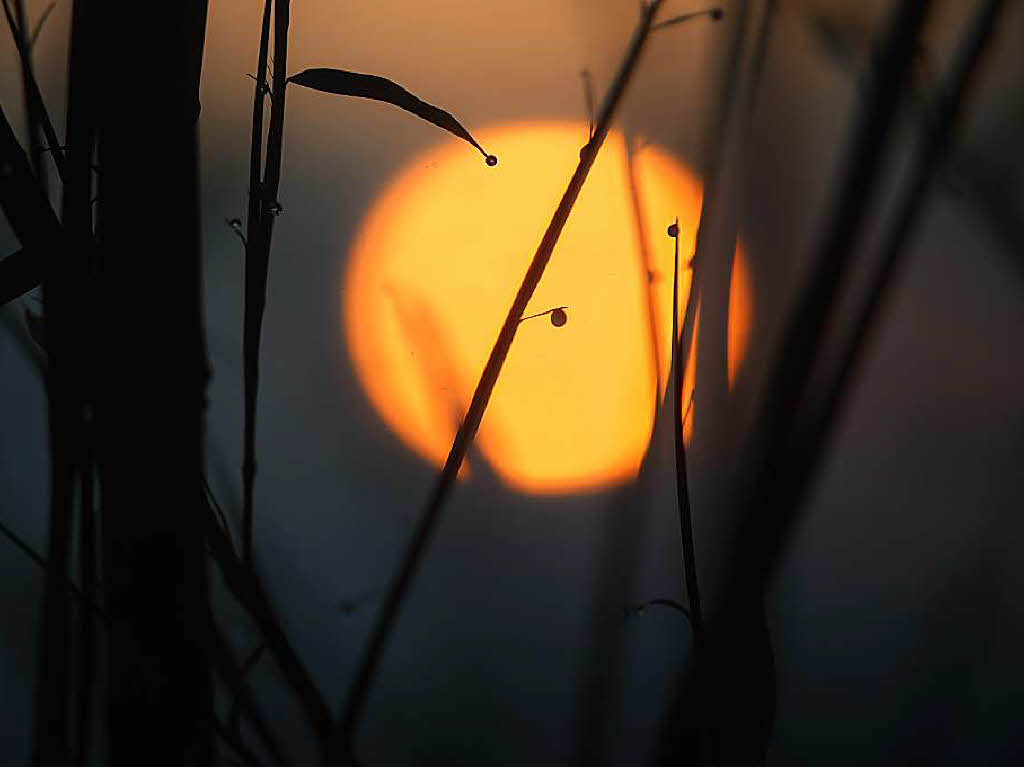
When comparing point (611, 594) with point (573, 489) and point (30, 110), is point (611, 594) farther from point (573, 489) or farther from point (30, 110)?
point (30, 110)

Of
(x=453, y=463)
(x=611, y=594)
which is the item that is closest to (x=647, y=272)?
(x=453, y=463)

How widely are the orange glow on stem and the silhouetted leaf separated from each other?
19cm

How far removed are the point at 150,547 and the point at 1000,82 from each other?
1.42 ft

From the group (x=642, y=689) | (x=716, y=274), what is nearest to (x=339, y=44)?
(x=716, y=274)

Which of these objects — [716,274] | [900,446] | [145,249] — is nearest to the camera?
[145,249]

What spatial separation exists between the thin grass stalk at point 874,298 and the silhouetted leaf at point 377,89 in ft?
0.42

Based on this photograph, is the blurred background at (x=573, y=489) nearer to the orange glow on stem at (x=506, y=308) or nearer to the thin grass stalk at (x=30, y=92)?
the orange glow on stem at (x=506, y=308)

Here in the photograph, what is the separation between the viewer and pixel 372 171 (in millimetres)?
446

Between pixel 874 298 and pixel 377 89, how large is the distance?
0.54 feet

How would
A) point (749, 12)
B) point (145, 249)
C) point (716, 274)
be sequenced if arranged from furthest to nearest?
1. point (716, 274)
2. point (749, 12)
3. point (145, 249)

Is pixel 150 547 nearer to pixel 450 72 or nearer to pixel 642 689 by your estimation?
pixel 450 72

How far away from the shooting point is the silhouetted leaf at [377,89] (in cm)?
22

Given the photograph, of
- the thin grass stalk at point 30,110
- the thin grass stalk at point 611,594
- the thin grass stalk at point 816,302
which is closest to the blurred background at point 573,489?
the thin grass stalk at point 611,594

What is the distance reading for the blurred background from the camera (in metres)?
0.38
